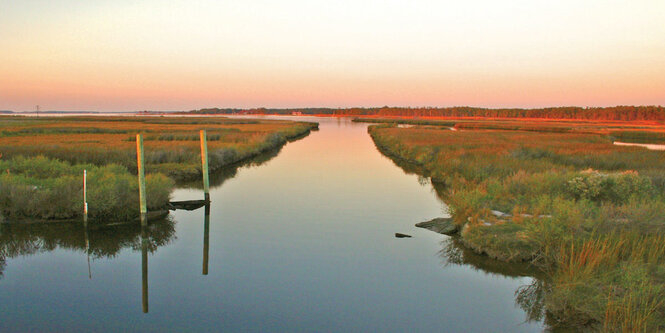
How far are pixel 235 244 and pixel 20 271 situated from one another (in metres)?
4.49

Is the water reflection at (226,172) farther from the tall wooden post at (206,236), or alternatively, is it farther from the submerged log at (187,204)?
the tall wooden post at (206,236)

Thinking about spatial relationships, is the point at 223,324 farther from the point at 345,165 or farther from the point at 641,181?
the point at 345,165

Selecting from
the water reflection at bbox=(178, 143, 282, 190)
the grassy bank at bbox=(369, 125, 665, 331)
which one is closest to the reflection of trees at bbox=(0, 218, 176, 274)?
the water reflection at bbox=(178, 143, 282, 190)

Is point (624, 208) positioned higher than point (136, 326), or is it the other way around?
point (624, 208)

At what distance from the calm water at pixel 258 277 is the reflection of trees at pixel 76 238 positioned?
0.04 meters

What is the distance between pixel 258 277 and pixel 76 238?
5352 mm

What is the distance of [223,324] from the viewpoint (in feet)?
22.1

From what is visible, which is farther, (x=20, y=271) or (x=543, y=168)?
(x=543, y=168)

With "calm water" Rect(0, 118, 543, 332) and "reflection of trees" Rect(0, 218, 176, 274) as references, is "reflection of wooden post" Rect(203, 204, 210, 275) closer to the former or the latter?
"calm water" Rect(0, 118, 543, 332)

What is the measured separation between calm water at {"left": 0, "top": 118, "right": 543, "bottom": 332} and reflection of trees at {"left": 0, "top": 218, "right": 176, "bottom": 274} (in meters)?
0.04

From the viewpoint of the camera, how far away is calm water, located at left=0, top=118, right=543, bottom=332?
22.7 feet

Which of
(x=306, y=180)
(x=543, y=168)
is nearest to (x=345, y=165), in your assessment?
(x=306, y=180)

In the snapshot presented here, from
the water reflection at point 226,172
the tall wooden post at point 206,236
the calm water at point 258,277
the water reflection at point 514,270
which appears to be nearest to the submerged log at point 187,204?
the tall wooden post at point 206,236

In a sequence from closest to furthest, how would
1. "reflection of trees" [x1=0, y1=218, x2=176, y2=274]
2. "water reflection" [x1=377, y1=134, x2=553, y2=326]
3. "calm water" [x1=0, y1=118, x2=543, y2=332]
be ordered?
"calm water" [x1=0, y1=118, x2=543, y2=332], "water reflection" [x1=377, y1=134, x2=553, y2=326], "reflection of trees" [x1=0, y1=218, x2=176, y2=274]
